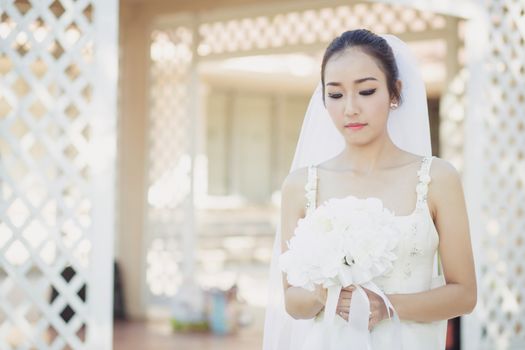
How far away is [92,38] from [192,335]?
13.0 ft

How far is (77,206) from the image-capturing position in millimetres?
4172

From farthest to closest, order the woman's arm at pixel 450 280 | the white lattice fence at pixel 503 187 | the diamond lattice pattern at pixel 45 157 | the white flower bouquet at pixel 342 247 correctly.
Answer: the white lattice fence at pixel 503 187 < the diamond lattice pattern at pixel 45 157 < the woman's arm at pixel 450 280 < the white flower bouquet at pixel 342 247

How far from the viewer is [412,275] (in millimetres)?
2141

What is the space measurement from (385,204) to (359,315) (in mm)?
339

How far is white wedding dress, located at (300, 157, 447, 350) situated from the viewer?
211 centimetres

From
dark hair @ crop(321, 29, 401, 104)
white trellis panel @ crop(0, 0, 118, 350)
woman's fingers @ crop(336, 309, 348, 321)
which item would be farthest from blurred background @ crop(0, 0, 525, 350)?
woman's fingers @ crop(336, 309, 348, 321)

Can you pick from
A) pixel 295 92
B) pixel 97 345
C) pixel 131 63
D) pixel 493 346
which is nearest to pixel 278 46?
pixel 131 63

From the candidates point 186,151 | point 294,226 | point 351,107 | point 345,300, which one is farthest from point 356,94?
point 186,151

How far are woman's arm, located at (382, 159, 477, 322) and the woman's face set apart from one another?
0.27 m

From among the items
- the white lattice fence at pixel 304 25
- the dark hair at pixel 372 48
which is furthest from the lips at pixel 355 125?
the white lattice fence at pixel 304 25

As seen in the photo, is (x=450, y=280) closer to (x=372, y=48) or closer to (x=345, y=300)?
(x=345, y=300)

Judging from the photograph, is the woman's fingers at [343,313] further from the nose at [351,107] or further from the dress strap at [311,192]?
the nose at [351,107]

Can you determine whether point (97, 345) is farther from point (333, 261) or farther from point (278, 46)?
point (278, 46)

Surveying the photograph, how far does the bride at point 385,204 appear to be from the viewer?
2.06 meters
